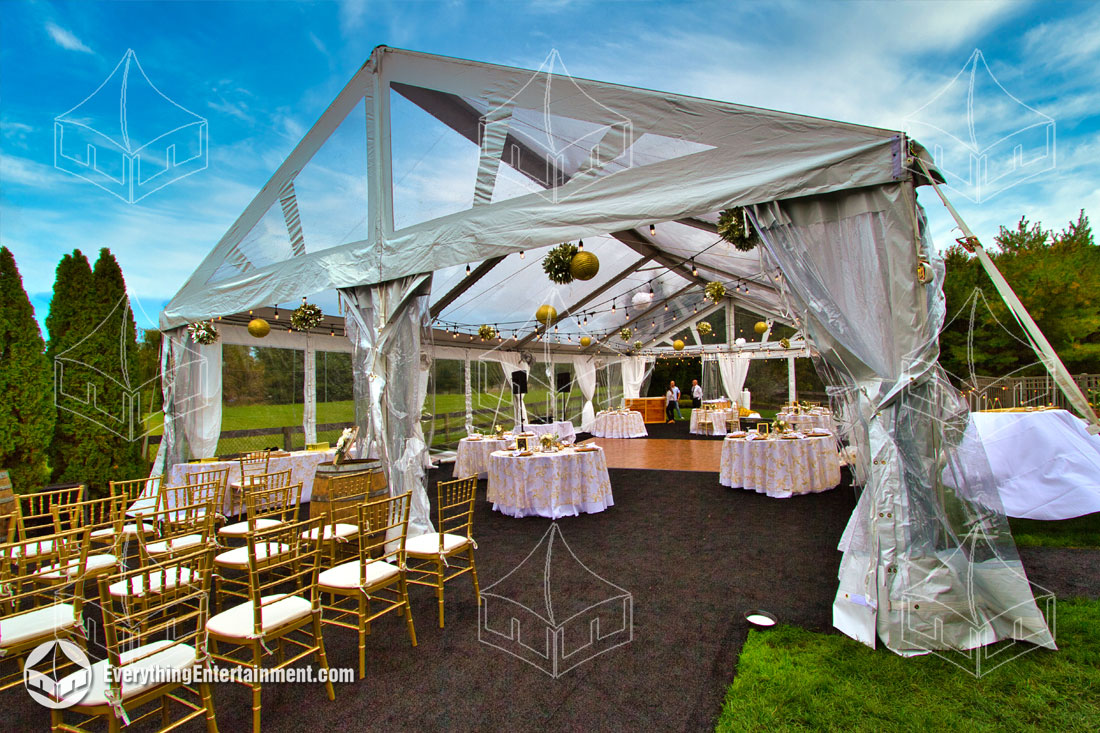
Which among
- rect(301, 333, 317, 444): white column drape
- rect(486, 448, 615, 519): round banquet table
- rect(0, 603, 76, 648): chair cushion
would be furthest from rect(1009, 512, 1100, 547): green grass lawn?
rect(301, 333, 317, 444): white column drape

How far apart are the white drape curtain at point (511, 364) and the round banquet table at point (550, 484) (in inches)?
254

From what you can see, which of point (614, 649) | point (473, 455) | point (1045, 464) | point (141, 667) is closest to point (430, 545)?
point (614, 649)

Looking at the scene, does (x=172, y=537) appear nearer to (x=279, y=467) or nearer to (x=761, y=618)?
(x=279, y=467)

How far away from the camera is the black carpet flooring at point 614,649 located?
2230mm

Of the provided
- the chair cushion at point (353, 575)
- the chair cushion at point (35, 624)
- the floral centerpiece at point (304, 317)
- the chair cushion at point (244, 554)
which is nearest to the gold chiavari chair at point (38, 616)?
the chair cushion at point (35, 624)

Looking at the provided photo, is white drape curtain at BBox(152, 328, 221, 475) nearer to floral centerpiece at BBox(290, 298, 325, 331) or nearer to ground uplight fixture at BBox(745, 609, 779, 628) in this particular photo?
floral centerpiece at BBox(290, 298, 325, 331)

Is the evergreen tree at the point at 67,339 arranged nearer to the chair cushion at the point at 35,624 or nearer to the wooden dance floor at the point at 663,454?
the chair cushion at the point at 35,624

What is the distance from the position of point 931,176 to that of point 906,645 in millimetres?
2590

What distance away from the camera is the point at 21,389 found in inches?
223

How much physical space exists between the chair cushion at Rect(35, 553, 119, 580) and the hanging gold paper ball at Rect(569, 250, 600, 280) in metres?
4.20

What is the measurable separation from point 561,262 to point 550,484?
263 centimetres

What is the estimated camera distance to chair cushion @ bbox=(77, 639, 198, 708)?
1.75 m

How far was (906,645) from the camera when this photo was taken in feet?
8.60

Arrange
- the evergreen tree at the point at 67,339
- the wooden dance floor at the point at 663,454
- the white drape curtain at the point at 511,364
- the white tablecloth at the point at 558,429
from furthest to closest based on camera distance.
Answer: the white drape curtain at the point at 511,364
the white tablecloth at the point at 558,429
the wooden dance floor at the point at 663,454
the evergreen tree at the point at 67,339
